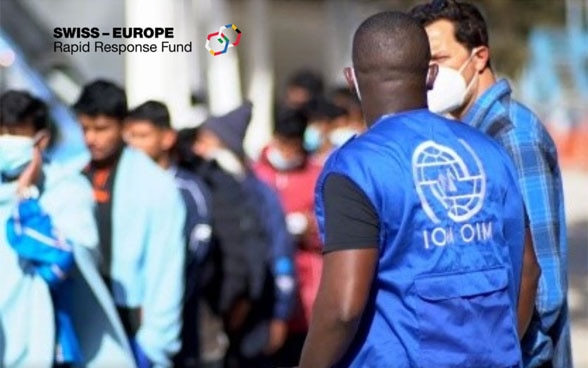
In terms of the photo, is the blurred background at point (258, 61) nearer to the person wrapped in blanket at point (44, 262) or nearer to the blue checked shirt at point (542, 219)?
the person wrapped in blanket at point (44, 262)

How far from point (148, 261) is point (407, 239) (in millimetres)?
2719

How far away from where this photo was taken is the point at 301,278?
848cm

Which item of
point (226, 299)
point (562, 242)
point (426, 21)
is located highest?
point (426, 21)

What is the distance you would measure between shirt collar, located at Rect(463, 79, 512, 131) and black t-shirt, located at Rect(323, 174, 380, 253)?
43.0 inches

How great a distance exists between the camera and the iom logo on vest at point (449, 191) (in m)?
3.32

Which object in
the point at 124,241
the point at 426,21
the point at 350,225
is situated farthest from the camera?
the point at 124,241

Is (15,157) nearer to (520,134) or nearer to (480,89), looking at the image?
(480,89)

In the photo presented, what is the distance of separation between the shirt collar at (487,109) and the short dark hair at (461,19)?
171mm

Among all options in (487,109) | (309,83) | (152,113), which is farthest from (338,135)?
(487,109)

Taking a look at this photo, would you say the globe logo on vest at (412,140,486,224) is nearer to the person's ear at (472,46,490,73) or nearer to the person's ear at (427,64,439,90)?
the person's ear at (427,64,439,90)

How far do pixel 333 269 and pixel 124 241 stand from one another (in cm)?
270

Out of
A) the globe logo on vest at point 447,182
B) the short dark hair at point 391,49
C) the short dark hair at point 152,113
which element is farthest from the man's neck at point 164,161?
the globe logo on vest at point 447,182

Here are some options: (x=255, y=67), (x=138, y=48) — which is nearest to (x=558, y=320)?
(x=138, y=48)

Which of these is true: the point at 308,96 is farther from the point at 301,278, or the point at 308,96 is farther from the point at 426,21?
the point at 426,21
